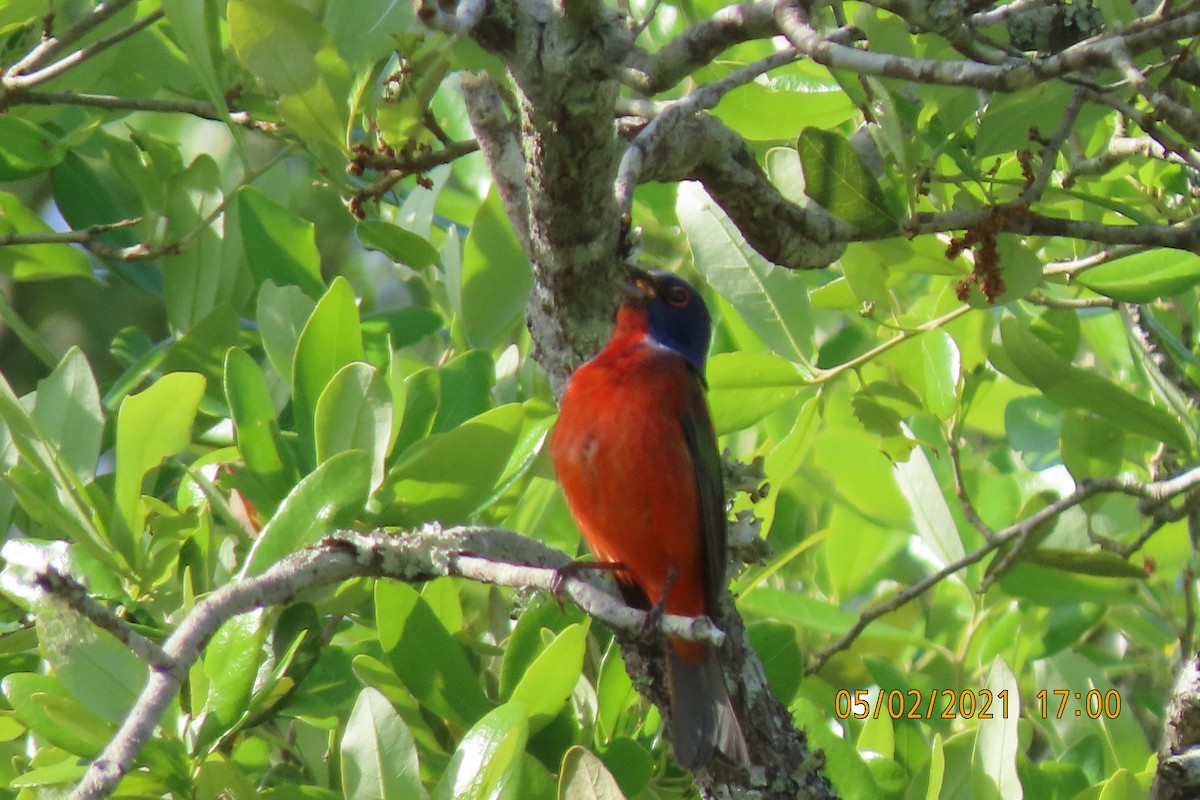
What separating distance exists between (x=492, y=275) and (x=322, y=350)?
2.47 feet

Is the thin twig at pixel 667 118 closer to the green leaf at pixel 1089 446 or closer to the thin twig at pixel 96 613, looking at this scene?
the thin twig at pixel 96 613

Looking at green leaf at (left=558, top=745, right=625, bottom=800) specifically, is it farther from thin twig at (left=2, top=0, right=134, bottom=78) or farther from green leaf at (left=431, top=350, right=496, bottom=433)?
thin twig at (left=2, top=0, right=134, bottom=78)

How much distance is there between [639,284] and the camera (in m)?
4.67

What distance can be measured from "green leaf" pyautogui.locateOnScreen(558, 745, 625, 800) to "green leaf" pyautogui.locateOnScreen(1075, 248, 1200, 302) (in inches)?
78.0

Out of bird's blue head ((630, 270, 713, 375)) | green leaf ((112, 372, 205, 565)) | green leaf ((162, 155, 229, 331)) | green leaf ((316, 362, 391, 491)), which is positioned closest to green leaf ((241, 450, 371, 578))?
green leaf ((316, 362, 391, 491))

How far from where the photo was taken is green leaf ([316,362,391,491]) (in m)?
2.95

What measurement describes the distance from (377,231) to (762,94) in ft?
3.72

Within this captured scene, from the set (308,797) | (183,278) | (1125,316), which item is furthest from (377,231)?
(1125,316)

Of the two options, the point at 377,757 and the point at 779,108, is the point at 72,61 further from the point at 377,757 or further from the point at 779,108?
the point at 377,757

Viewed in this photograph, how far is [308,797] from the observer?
9.84ft

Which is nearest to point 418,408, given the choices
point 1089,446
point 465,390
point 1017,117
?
point 465,390

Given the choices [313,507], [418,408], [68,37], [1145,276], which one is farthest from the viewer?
[68,37]

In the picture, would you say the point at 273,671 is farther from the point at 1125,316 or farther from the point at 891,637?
the point at 1125,316

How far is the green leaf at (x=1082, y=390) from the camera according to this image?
3.73 metres
